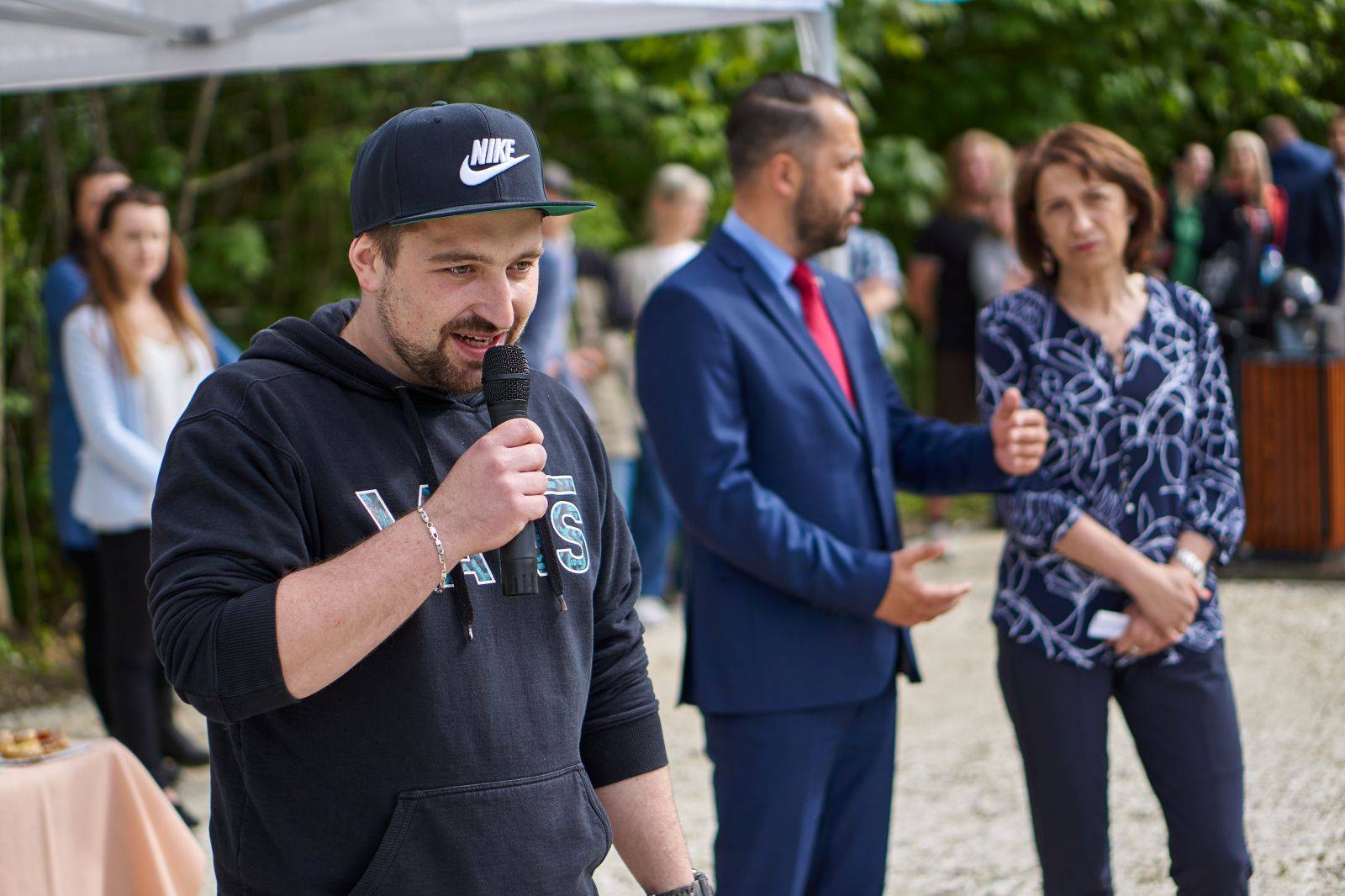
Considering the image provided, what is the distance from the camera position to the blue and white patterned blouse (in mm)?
3262

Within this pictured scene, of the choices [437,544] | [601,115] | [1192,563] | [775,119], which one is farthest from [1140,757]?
[601,115]

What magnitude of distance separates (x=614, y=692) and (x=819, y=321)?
1399 mm

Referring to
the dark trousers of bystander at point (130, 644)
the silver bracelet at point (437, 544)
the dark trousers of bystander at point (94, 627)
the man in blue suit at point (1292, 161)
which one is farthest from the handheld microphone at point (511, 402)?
the man in blue suit at point (1292, 161)

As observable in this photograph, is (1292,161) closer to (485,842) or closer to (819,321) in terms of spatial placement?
(819,321)

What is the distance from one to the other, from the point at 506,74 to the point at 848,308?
288 inches

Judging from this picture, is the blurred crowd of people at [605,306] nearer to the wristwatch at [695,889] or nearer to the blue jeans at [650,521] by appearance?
the blue jeans at [650,521]

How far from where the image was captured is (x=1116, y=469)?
330 centimetres

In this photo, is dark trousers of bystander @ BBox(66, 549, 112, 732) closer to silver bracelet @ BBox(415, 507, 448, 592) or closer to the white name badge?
the white name badge

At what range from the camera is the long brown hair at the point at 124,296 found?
5121 millimetres

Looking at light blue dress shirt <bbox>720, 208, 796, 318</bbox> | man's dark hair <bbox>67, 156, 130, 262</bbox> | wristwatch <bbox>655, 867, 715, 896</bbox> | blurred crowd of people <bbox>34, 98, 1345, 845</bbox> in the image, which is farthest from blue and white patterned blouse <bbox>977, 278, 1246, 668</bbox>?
man's dark hair <bbox>67, 156, 130, 262</bbox>

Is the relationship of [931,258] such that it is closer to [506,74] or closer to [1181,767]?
[506,74]

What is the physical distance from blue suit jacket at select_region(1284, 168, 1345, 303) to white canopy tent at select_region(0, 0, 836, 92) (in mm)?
5403

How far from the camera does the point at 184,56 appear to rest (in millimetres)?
5027

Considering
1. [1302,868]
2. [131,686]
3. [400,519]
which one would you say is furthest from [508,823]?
[131,686]
